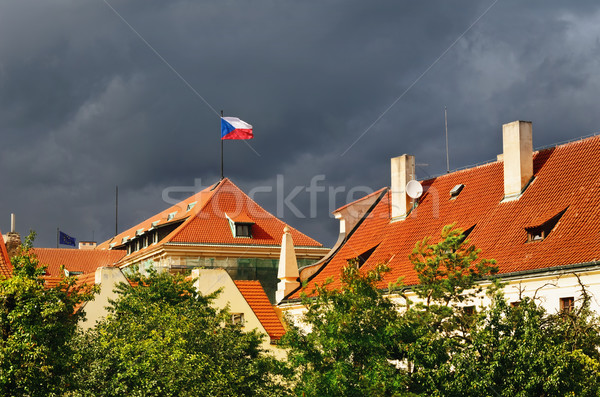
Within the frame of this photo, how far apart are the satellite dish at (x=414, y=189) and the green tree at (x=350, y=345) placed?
1806 cm

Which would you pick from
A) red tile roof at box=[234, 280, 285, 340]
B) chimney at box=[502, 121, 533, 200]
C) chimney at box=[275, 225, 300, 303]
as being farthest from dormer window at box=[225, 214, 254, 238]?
chimney at box=[502, 121, 533, 200]

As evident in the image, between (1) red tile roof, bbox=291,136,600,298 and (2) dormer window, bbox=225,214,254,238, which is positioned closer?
(1) red tile roof, bbox=291,136,600,298

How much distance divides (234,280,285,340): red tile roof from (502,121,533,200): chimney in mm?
13863

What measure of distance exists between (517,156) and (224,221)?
32986 mm

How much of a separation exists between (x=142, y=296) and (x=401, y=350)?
14.8 meters

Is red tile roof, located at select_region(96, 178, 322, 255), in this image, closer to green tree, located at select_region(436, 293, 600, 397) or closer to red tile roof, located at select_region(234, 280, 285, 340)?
red tile roof, located at select_region(234, 280, 285, 340)

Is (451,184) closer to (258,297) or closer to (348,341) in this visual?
→ (258,297)

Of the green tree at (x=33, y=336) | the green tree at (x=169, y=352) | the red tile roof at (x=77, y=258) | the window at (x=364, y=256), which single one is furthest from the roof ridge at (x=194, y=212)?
the green tree at (x=33, y=336)

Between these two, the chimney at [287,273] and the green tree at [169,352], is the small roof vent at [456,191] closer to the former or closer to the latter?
the chimney at [287,273]

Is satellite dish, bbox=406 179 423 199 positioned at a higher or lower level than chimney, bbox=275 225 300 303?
higher

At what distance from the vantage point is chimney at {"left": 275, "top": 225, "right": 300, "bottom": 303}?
55156mm

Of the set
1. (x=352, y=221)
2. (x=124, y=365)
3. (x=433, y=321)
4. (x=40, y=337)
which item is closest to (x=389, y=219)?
(x=352, y=221)

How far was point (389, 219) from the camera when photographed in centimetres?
5462

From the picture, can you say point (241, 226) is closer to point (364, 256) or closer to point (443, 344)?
point (364, 256)
